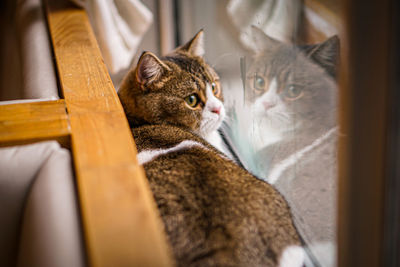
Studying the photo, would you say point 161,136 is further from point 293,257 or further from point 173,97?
point 293,257

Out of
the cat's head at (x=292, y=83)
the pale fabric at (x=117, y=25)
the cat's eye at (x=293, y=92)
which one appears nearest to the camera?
the cat's head at (x=292, y=83)

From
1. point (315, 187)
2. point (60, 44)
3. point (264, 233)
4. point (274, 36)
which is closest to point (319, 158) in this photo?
point (315, 187)

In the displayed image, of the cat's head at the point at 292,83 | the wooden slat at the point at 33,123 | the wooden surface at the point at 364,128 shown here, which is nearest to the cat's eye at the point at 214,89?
the cat's head at the point at 292,83

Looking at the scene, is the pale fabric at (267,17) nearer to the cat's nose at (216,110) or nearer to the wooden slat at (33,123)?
the cat's nose at (216,110)

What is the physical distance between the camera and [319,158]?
0.66 meters

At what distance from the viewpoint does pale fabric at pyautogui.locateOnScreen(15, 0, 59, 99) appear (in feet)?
2.98

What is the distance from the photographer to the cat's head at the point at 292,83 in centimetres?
Result: 61

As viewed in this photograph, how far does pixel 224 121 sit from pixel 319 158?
0.54 meters

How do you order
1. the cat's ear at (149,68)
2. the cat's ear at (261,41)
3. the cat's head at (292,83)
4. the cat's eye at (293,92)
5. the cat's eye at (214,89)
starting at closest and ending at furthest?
the cat's head at (292,83), the cat's eye at (293,92), the cat's ear at (261,41), the cat's ear at (149,68), the cat's eye at (214,89)

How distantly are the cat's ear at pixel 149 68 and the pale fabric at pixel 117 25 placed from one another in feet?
1.40

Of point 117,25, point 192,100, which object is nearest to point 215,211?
point 192,100

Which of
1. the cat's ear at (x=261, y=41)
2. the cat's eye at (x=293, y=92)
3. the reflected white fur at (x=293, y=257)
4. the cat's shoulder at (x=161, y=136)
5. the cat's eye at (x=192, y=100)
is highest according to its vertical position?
the cat's ear at (x=261, y=41)

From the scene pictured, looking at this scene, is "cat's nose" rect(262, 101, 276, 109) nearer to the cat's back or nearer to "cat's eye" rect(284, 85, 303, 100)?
"cat's eye" rect(284, 85, 303, 100)

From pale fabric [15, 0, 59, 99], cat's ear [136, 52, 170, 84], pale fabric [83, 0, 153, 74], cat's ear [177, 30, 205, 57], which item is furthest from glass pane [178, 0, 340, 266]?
pale fabric [15, 0, 59, 99]
